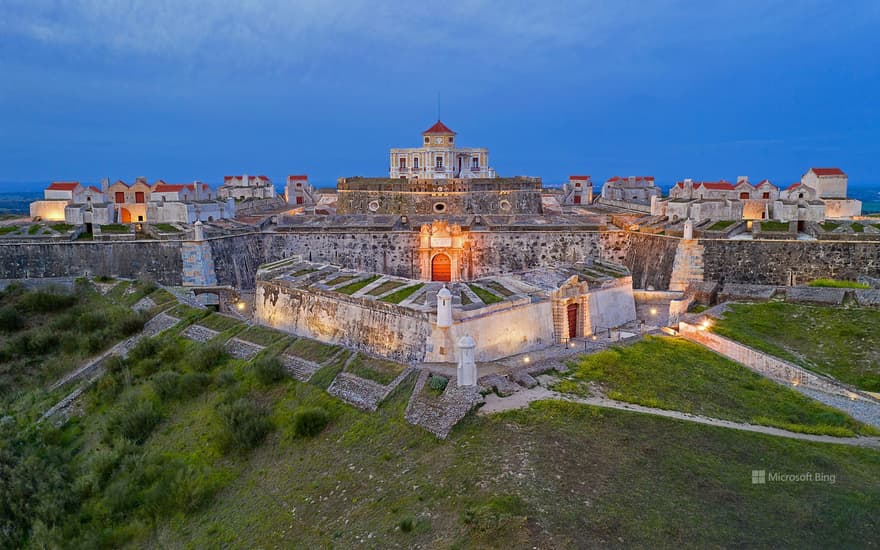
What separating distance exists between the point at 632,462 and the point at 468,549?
4.00m

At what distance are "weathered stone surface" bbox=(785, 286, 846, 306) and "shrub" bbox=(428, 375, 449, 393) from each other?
1528cm

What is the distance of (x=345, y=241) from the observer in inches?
1332

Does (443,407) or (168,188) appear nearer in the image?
(443,407)

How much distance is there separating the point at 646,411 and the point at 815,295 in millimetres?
12641

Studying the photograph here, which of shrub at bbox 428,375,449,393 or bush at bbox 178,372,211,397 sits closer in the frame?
Answer: shrub at bbox 428,375,449,393

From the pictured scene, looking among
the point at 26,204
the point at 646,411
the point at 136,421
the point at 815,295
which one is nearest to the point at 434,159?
the point at 815,295

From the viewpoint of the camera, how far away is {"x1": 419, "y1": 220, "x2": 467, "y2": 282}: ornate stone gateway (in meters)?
30.8

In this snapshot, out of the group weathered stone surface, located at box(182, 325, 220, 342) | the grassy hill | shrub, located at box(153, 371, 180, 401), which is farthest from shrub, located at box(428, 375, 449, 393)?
weathered stone surface, located at box(182, 325, 220, 342)

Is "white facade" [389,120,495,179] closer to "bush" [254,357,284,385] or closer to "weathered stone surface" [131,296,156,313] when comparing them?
"weathered stone surface" [131,296,156,313]

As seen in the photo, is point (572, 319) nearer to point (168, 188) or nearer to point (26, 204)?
point (168, 188)

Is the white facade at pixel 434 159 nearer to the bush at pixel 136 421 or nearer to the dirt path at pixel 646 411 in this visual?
the bush at pixel 136 421

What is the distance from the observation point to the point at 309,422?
48.7ft

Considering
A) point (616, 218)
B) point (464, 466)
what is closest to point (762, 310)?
point (616, 218)

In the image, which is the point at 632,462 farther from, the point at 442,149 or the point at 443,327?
the point at 442,149
